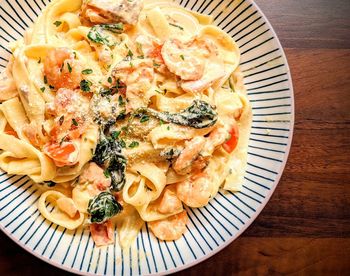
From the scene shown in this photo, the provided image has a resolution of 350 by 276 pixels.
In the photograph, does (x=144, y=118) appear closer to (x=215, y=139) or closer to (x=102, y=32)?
(x=215, y=139)

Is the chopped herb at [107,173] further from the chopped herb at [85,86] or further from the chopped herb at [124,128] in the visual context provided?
the chopped herb at [85,86]

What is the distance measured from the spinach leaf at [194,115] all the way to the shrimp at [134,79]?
0.10m

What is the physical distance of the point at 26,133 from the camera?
10.6 ft

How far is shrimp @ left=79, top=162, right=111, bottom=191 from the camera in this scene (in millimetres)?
3147

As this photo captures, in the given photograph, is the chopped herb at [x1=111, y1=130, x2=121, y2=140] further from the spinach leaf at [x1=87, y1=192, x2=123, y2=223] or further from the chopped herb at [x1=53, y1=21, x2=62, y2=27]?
the chopped herb at [x1=53, y1=21, x2=62, y2=27]

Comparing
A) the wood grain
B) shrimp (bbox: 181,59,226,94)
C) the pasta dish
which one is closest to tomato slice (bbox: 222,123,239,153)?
the pasta dish

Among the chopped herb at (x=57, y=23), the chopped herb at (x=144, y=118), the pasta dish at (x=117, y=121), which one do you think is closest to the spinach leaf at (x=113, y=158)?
the pasta dish at (x=117, y=121)

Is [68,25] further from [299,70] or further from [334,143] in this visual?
[334,143]

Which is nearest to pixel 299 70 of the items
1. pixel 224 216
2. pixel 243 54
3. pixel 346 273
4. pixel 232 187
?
pixel 243 54

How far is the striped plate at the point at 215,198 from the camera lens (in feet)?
10.3

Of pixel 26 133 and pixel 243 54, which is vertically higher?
pixel 26 133

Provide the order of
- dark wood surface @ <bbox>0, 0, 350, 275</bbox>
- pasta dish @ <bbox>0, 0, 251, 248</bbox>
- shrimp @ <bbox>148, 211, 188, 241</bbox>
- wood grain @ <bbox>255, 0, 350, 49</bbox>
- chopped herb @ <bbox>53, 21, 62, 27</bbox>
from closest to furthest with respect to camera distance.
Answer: pasta dish @ <bbox>0, 0, 251, 248</bbox> → shrimp @ <bbox>148, 211, 188, 241</bbox> → chopped herb @ <bbox>53, 21, 62, 27</bbox> → dark wood surface @ <bbox>0, 0, 350, 275</bbox> → wood grain @ <bbox>255, 0, 350, 49</bbox>

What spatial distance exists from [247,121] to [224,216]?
0.87 meters

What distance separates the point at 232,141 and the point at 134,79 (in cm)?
100
